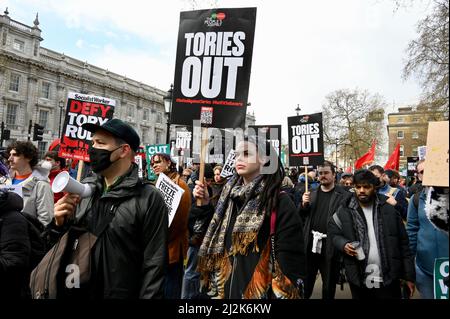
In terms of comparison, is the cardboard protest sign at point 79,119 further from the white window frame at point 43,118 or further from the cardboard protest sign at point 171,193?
the white window frame at point 43,118

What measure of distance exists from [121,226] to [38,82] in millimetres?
54462

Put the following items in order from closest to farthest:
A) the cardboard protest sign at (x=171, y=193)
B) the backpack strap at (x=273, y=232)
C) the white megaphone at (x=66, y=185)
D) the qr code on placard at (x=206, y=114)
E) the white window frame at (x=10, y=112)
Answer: the white megaphone at (x=66, y=185)
the backpack strap at (x=273, y=232)
the qr code on placard at (x=206, y=114)
the cardboard protest sign at (x=171, y=193)
the white window frame at (x=10, y=112)

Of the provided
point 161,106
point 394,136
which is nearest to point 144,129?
point 161,106

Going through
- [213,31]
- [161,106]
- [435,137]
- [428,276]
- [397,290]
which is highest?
[161,106]

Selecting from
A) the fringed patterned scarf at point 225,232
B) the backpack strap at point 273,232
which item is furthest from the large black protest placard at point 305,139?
the backpack strap at point 273,232

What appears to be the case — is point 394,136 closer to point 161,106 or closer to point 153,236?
point 161,106

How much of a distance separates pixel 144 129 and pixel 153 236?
67.4 m

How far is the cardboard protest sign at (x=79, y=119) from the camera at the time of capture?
551 cm

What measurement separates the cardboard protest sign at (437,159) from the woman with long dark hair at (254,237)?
1.32m

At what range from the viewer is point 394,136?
75125 millimetres

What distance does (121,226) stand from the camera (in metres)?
2.33

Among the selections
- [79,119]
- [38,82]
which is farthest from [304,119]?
[38,82]

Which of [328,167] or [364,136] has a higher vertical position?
[364,136]

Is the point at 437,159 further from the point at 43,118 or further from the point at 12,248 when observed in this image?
the point at 43,118
